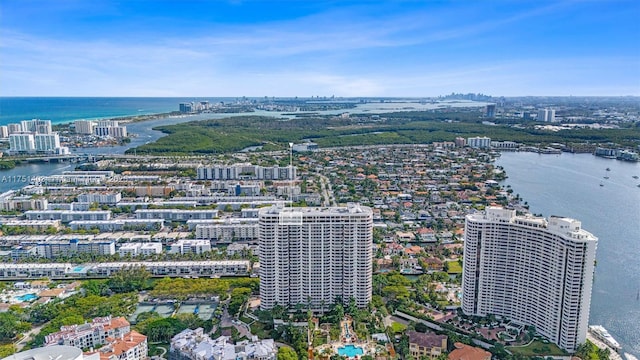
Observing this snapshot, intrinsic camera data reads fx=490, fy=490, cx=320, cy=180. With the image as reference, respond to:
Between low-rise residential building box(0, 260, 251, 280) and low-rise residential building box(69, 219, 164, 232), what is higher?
low-rise residential building box(69, 219, 164, 232)

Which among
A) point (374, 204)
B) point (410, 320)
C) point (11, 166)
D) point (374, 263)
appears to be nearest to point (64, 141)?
point (11, 166)

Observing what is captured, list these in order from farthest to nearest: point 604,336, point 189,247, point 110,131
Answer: point 110,131 → point 189,247 → point 604,336

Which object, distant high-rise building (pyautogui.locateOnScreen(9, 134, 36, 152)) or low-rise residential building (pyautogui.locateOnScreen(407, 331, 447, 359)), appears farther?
distant high-rise building (pyautogui.locateOnScreen(9, 134, 36, 152))

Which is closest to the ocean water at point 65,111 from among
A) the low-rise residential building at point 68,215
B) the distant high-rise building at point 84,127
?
the distant high-rise building at point 84,127

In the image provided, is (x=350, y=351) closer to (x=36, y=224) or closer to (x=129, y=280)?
(x=129, y=280)

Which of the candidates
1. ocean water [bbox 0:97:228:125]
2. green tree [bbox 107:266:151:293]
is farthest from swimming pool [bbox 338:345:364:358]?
ocean water [bbox 0:97:228:125]

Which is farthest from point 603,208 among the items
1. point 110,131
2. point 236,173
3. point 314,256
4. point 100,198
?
point 110,131

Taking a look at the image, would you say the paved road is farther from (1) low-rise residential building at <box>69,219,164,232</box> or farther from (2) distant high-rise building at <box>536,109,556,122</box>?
(2) distant high-rise building at <box>536,109,556,122</box>
